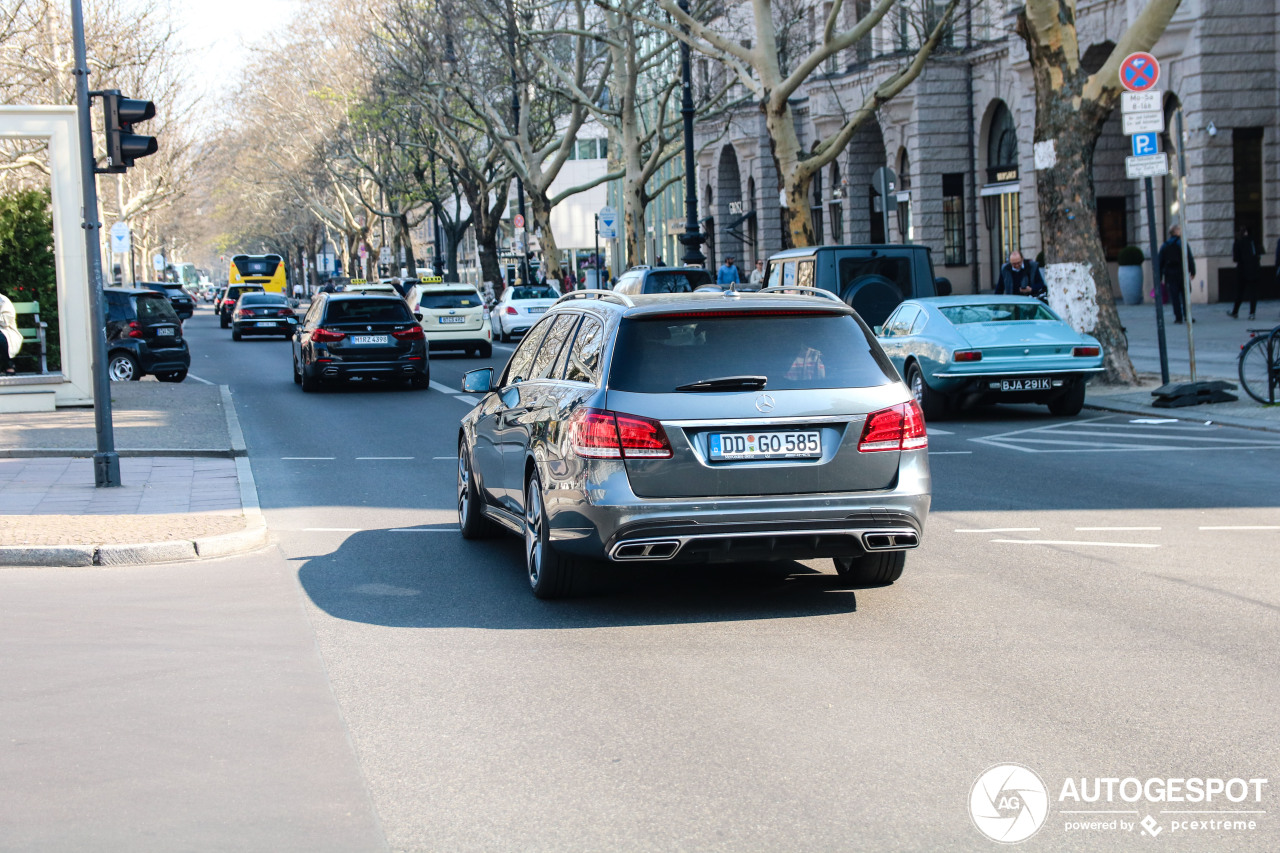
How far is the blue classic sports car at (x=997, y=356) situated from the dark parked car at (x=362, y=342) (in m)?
9.03

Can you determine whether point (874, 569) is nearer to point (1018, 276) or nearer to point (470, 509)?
point (470, 509)

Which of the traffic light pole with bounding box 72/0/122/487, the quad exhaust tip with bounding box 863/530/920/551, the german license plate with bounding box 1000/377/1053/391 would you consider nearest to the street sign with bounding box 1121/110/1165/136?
the german license plate with bounding box 1000/377/1053/391

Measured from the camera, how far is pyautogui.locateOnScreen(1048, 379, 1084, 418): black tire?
17.1 metres

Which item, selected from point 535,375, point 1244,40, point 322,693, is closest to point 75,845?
point 322,693

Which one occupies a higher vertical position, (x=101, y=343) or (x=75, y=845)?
(x=101, y=343)

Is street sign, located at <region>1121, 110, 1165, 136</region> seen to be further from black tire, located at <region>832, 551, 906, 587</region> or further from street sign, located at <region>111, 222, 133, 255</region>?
street sign, located at <region>111, 222, 133, 255</region>

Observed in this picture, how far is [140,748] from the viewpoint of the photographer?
5.39 metres

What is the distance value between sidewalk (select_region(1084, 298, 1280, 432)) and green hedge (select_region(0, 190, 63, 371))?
13058 millimetres

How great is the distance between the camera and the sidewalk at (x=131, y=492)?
9453mm

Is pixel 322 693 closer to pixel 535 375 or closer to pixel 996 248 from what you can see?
pixel 535 375

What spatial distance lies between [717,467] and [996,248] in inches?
→ 1560

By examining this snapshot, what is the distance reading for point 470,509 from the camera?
32.3ft

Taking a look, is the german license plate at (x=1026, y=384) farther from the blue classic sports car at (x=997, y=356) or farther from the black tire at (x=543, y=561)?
the black tire at (x=543, y=561)

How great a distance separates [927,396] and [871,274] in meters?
4.55
